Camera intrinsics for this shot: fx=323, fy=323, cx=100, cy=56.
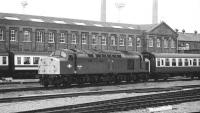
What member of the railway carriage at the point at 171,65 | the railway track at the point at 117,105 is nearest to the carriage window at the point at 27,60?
the railway carriage at the point at 171,65

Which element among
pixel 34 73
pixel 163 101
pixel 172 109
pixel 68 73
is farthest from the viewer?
pixel 34 73

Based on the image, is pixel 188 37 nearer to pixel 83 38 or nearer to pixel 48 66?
pixel 83 38

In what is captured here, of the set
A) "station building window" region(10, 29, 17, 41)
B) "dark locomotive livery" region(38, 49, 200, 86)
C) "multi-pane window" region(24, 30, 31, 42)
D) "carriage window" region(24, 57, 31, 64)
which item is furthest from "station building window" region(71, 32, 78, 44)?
"dark locomotive livery" region(38, 49, 200, 86)

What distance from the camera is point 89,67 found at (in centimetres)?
2480

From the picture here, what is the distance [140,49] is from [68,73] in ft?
114

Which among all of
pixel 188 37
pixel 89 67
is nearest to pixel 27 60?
pixel 89 67

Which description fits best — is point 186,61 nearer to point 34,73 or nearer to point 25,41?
point 34,73

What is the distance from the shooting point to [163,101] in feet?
50.0

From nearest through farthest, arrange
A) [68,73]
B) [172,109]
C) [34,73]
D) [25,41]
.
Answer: [172,109], [68,73], [34,73], [25,41]

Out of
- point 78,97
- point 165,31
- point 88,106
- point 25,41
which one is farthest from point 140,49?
point 88,106

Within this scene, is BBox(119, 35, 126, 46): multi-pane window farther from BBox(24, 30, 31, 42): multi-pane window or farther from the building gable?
BBox(24, 30, 31, 42): multi-pane window

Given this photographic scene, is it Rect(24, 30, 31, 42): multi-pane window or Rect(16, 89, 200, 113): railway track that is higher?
Rect(24, 30, 31, 42): multi-pane window

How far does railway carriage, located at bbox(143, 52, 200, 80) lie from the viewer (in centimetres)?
3169

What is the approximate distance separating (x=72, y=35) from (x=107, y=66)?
22859 mm
